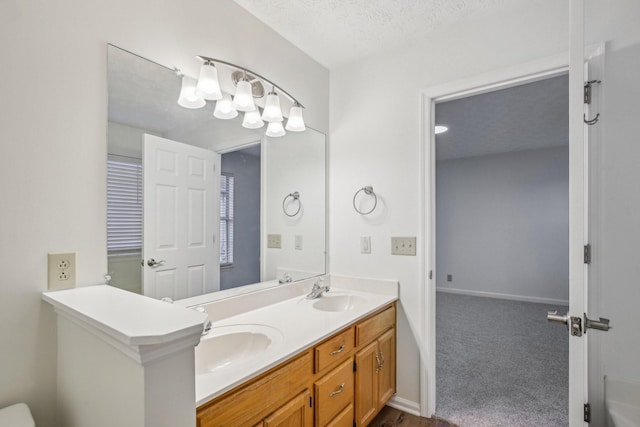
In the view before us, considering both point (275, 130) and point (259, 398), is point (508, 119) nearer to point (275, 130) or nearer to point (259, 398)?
point (275, 130)

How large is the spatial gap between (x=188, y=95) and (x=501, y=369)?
10.1 feet

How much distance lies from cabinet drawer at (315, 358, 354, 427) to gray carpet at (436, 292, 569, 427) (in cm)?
87

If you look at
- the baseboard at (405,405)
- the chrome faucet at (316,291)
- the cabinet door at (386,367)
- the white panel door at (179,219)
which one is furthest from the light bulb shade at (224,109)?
the baseboard at (405,405)

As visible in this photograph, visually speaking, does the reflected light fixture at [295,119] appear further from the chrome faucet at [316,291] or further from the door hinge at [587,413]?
the door hinge at [587,413]

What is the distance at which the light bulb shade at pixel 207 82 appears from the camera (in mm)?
1484

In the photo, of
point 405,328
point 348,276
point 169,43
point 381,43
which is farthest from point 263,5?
point 405,328

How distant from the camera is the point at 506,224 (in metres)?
5.15

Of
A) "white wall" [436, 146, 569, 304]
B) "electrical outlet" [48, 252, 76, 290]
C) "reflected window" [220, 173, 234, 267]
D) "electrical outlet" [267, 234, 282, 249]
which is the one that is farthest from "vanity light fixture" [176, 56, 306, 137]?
"white wall" [436, 146, 569, 304]

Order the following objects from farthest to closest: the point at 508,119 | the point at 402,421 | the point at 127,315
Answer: the point at 508,119
the point at 402,421
the point at 127,315

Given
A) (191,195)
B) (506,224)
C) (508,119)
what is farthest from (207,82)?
(506,224)

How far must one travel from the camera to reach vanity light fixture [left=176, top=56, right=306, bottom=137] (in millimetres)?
1495

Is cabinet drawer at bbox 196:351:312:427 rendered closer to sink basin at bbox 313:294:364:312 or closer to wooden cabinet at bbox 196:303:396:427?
wooden cabinet at bbox 196:303:396:427

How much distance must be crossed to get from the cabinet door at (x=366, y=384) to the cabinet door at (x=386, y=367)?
0.19 ft

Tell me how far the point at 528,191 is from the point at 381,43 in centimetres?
413
